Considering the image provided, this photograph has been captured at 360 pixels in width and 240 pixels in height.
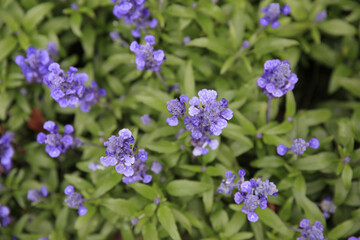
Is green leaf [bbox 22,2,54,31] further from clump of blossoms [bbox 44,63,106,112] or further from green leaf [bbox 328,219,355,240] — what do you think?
green leaf [bbox 328,219,355,240]

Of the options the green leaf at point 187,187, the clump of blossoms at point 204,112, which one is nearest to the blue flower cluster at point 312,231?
the green leaf at point 187,187

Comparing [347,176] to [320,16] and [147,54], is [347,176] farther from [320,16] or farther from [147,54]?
[147,54]

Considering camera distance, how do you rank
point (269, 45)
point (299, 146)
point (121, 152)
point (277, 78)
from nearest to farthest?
point (121, 152), point (277, 78), point (299, 146), point (269, 45)

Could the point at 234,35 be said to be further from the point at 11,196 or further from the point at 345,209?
the point at 11,196

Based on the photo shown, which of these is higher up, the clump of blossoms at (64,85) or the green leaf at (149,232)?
the clump of blossoms at (64,85)

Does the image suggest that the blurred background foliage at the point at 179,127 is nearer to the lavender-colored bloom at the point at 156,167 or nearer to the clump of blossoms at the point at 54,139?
the lavender-colored bloom at the point at 156,167

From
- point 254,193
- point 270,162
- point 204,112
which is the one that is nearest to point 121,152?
point 204,112

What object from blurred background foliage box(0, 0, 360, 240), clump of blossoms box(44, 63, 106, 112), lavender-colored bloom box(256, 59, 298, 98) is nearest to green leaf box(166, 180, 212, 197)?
blurred background foliage box(0, 0, 360, 240)
